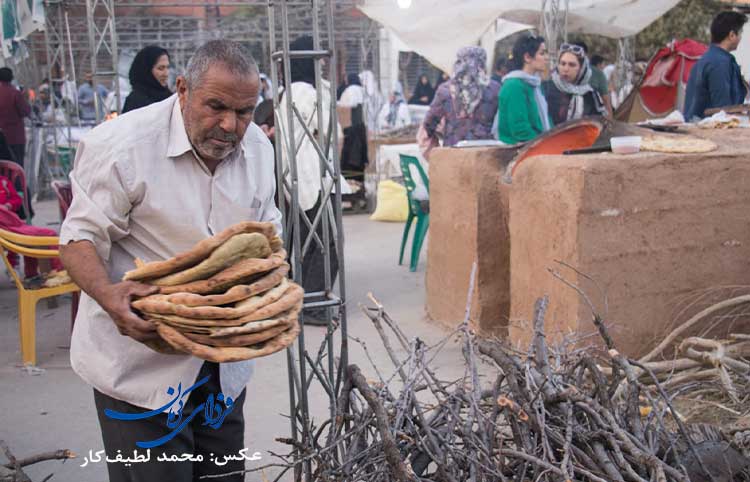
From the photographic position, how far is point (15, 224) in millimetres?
5355

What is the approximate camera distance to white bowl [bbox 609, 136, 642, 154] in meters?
4.21

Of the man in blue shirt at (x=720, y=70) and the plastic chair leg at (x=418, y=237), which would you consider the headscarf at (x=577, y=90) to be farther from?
the plastic chair leg at (x=418, y=237)

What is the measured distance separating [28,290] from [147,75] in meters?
1.61

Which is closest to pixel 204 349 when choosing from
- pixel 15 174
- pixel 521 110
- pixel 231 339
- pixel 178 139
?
pixel 231 339

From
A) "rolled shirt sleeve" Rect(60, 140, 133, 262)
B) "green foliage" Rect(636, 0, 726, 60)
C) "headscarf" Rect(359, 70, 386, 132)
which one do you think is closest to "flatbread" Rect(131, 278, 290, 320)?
"rolled shirt sleeve" Rect(60, 140, 133, 262)

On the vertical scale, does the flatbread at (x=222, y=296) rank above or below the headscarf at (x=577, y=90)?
below

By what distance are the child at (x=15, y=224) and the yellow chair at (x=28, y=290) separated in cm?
13

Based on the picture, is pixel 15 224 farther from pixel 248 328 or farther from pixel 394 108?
pixel 394 108

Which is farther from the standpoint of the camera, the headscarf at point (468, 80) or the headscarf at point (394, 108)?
the headscarf at point (394, 108)

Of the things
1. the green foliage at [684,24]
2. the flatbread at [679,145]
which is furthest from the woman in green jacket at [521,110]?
the green foliage at [684,24]

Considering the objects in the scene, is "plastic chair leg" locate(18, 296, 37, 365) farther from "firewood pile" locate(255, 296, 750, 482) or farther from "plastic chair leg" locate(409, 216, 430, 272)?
"plastic chair leg" locate(409, 216, 430, 272)

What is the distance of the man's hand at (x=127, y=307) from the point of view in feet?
5.95

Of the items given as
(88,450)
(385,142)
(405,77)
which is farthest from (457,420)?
(405,77)

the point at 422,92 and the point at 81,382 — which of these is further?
the point at 422,92
